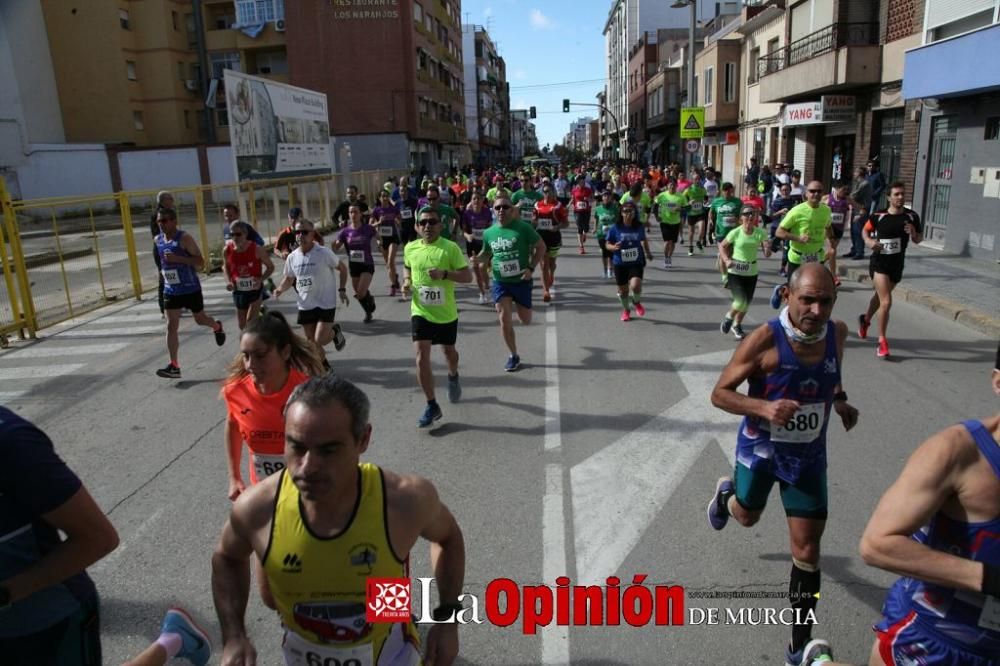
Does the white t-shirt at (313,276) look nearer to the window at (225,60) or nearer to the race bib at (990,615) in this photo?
the race bib at (990,615)

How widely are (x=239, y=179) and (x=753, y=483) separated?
21.8 m

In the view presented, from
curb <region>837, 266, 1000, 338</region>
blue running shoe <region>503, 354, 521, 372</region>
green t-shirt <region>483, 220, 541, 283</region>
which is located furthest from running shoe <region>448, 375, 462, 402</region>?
curb <region>837, 266, 1000, 338</region>

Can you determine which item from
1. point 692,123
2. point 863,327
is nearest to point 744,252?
point 863,327

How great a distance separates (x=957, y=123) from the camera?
51.1ft

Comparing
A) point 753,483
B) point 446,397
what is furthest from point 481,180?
point 753,483

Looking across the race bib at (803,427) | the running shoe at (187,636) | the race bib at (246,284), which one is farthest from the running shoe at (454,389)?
the running shoe at (187,636)

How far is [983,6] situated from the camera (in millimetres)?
14695

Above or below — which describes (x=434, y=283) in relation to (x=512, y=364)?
above

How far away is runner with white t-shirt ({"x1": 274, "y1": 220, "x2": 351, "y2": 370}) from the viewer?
25.3 feet

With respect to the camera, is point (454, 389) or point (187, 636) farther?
point (454, 389)

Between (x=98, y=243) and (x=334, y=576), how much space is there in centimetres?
2461

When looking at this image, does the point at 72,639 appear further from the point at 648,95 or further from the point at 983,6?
the point at 648,95

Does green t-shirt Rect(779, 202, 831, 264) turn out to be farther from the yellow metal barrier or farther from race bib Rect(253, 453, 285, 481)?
the yellow metal barrier

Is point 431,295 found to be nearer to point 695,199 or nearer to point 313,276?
point 313,276
